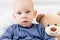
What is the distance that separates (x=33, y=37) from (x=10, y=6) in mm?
670

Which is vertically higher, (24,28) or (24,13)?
(24,13)

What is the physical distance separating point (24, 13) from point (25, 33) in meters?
0.14

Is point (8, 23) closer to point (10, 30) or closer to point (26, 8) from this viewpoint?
point (10, 30)

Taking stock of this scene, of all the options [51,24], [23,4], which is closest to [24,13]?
[23,4]

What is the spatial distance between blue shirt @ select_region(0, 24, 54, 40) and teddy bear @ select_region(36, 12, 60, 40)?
0.05 metres

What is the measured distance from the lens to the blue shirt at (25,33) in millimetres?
1153

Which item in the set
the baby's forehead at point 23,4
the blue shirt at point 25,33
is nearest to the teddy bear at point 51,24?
the blue shirt at point 25,33

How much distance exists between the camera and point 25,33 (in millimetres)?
1172

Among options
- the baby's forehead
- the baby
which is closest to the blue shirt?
the baby

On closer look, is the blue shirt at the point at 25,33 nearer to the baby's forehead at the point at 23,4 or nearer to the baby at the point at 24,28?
the baby at the point at 24,28

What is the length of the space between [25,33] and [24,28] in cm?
4

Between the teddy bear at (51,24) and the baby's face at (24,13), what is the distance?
0.41 feet

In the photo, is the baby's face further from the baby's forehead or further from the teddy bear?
the teddy bear

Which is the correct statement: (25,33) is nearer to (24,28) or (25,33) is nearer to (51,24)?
(24,28)
